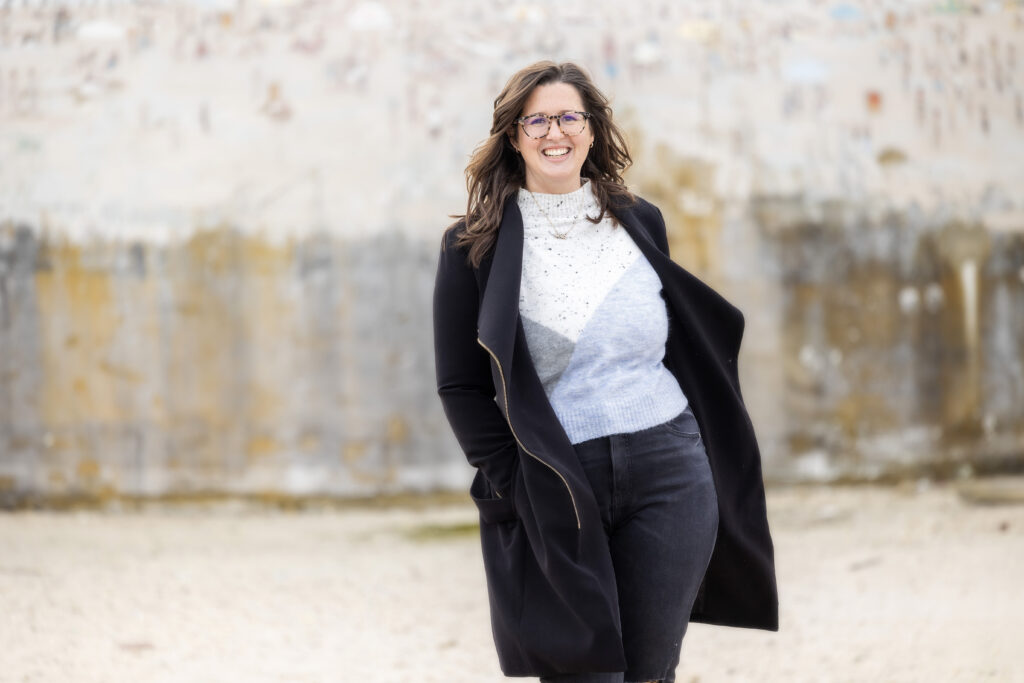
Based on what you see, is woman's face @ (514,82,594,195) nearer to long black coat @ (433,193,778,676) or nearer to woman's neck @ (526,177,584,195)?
woman's neck @ (526,177,584,195)

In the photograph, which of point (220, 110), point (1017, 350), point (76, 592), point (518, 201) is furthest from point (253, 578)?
point (1017, 350)

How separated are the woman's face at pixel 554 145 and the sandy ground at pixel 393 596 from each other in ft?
6.73

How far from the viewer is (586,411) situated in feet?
7.09

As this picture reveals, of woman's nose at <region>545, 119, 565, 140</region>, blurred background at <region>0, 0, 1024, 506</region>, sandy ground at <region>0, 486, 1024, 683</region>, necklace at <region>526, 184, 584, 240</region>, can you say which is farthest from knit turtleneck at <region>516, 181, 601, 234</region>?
blurred background at <region>0, 0, 1024, 506</region>

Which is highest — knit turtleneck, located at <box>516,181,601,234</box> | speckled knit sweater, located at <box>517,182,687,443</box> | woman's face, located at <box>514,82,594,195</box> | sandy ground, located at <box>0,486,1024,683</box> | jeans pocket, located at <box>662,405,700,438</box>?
woman's face, located at <box>514,82,594,195</box>

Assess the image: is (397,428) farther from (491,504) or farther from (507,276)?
(507,276)

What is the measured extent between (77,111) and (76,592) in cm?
287

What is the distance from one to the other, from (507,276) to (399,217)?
13.2 feet

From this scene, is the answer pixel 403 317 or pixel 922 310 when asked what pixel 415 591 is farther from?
pixel 922 310

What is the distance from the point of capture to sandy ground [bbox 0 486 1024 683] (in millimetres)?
3756

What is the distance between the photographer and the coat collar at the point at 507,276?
2.11 metres

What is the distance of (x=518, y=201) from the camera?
2.38m

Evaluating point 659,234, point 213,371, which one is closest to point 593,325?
point 659,234

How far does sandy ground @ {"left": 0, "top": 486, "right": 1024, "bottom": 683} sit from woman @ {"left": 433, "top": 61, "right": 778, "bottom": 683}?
1.61m
